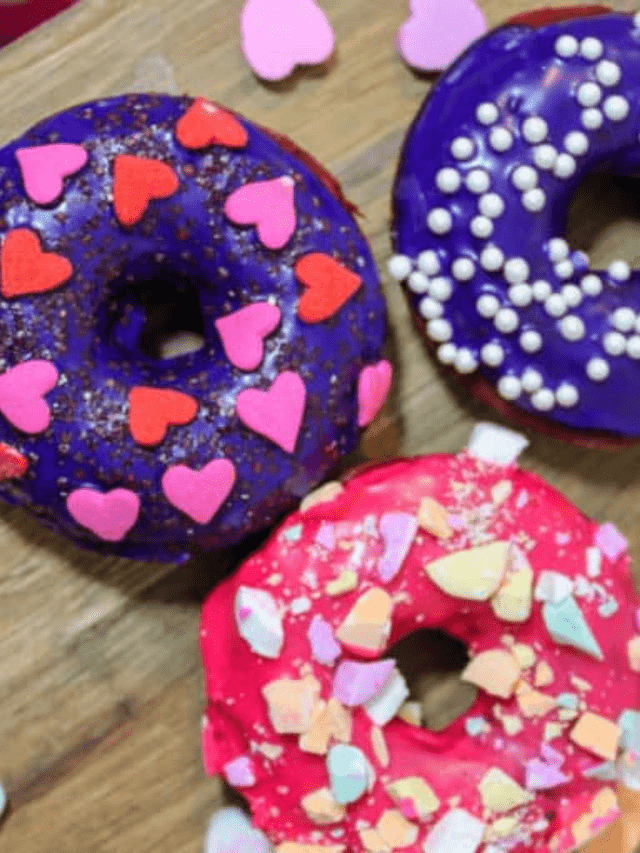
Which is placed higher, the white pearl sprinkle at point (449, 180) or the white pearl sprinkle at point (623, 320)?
the white pearl sprinkle at point (449, 180)

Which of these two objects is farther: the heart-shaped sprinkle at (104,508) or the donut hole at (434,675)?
the donut hole at (434,675)

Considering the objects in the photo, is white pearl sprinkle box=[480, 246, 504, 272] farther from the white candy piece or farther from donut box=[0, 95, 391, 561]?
the white candy piece

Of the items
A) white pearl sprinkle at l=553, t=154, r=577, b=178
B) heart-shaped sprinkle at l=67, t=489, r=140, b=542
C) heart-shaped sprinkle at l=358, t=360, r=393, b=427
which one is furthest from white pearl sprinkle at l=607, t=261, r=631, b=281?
heart-shaped sprinkle at l=67, t=489, r=140, b=542

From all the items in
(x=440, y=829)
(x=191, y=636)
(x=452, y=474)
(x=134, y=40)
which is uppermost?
(x=134, y=40)

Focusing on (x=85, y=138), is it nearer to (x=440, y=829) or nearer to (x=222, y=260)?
(x=222, y=260)

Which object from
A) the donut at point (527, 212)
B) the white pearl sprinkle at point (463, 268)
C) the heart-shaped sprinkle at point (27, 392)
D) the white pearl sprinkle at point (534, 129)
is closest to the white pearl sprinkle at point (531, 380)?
the donut at point (527, 212)

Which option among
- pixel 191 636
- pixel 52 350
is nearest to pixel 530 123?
pixel 52 350

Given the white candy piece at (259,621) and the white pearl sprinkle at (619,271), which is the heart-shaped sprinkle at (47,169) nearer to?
the white candy piece at (259,621)
